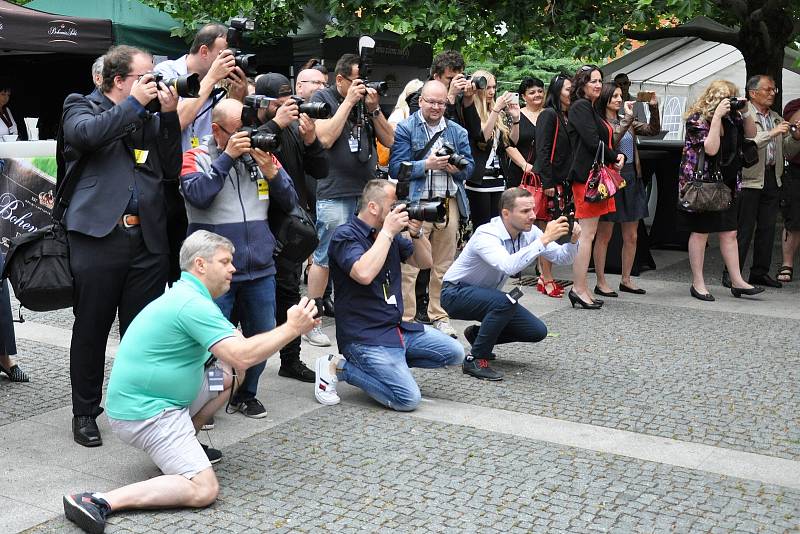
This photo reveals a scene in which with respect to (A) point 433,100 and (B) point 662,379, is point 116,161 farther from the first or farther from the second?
(B) point 662,379

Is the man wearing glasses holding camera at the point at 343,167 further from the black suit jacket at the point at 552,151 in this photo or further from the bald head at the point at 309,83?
the black suit jacket at the point at 552,151

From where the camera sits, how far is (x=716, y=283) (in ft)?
33.0

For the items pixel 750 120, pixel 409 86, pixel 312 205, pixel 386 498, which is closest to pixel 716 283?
pixel 750 120

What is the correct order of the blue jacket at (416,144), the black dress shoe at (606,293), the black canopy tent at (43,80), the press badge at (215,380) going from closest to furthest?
the press badge at (215,380), the blue jacket at (416,144), the black dress shoe at (606,293), the black canopy tent at (43,80)

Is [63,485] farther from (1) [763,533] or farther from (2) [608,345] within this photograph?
(2) [608,345]

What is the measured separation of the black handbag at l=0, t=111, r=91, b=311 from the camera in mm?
4984

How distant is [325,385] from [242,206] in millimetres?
1132

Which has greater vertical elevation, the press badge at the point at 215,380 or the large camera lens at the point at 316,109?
the large camera lens at the point at 316,109

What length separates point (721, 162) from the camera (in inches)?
355

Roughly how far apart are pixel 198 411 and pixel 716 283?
6.69 m

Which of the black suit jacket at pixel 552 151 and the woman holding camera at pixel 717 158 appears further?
the woman holding camera at pixel 717 158

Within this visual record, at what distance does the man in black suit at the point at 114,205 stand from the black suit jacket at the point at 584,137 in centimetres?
431

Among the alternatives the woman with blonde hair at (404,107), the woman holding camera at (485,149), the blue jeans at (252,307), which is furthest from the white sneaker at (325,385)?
the woman holding camera at (485,149)

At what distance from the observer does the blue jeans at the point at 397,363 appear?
570 centimetres
